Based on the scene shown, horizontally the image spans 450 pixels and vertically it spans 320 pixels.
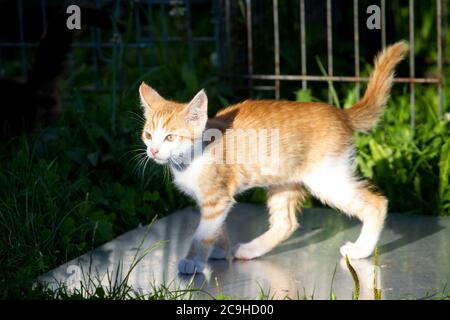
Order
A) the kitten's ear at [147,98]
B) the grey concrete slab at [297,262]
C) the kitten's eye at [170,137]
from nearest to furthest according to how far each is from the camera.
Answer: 1. the grey concrete slab at [297,262]
2. the kitten's eye at [170,137]
3. the kitten's ear at [147,98]

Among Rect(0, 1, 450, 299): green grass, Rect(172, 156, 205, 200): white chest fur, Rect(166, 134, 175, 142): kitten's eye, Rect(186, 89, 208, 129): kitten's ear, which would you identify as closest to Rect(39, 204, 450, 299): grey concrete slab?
Rect(0, 1, 450, 299): green grass

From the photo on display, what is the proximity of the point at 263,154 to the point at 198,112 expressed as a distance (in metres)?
0.36

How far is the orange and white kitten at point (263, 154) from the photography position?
344 cm

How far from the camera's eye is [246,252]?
3.68m

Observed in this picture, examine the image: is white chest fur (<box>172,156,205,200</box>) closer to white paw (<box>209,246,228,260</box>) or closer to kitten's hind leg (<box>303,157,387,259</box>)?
white paw (<box>209,246,228,260</box>)

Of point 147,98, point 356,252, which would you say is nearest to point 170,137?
point 147,98

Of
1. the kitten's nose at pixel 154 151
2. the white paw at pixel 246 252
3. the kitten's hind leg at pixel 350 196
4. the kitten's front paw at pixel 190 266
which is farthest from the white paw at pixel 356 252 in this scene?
the kitten's nose at pixel 154 151

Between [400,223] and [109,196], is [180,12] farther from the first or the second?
[400,223]

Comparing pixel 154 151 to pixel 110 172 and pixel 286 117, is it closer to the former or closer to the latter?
pixel 286 117

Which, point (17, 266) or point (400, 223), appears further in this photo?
point (400, 223)

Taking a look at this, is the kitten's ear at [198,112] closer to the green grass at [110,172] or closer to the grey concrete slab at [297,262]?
the green grass at [110,172]

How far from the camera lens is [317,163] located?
3584 mm
